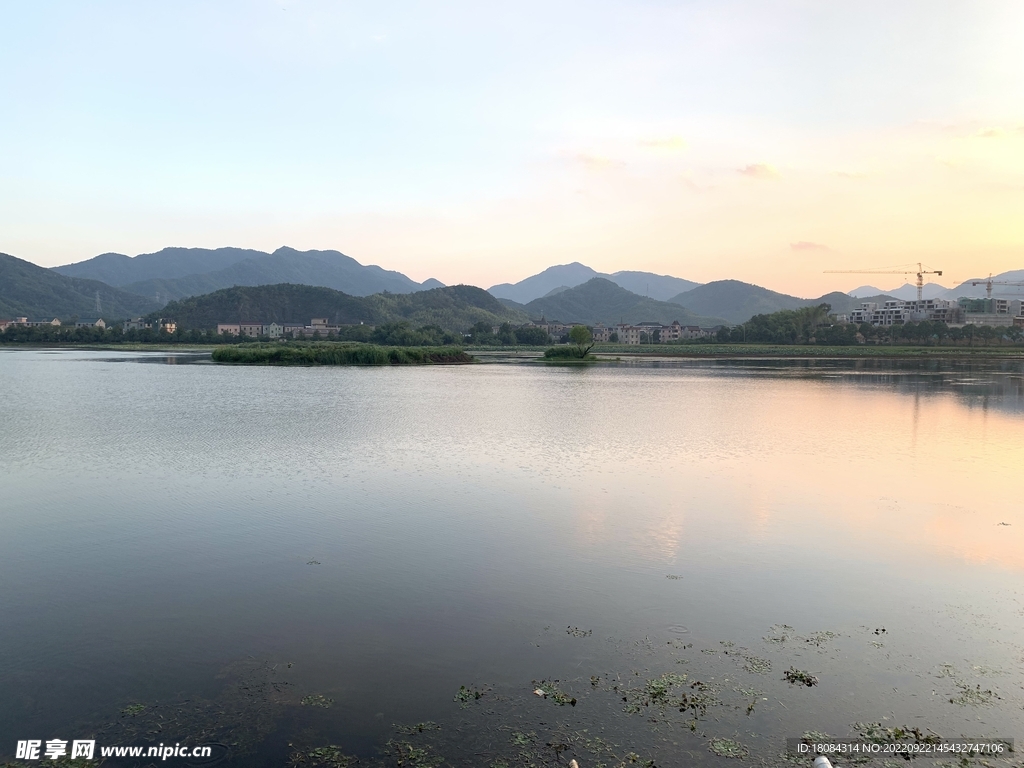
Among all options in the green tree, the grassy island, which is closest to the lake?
the grassy island

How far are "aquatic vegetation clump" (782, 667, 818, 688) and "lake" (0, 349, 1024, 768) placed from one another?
10 centimetres

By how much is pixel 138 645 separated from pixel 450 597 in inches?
149

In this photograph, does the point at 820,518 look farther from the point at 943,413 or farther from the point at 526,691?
the point at 943,413

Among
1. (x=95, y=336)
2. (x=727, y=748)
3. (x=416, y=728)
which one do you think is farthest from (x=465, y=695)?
(x=95, y=336)

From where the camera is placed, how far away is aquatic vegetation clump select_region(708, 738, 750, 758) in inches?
232

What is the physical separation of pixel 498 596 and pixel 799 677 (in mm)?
3921

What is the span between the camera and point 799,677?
23.8ft

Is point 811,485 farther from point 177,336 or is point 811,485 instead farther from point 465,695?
point 177,336

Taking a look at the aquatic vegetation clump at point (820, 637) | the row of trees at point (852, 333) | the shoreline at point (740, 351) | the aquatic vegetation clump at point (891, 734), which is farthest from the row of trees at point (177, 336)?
the aquatic vegetation clump at point (891, 734)

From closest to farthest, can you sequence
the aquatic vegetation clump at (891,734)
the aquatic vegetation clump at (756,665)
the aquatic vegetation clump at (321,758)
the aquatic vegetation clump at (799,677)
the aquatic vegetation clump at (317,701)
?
the aquatic vegetation clump at (321,758)
the aquatic vegetation clump at (891,734)
the aquatic vegetation clump at (317,701)
the aquatic vegetation clump at (799,677)
the aquatic vegetation clump at (756,665)

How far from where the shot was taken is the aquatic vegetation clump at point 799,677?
7156mm

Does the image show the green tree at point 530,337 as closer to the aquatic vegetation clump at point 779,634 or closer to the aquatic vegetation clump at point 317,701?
the aquatic vegetation clump at point 779,634

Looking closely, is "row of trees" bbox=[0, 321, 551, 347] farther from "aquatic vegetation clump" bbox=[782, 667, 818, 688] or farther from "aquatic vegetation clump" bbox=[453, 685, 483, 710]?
"aquatic vegetation clump" bbox=[782, 667, 818, 688]

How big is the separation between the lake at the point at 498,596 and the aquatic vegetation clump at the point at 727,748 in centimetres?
3
